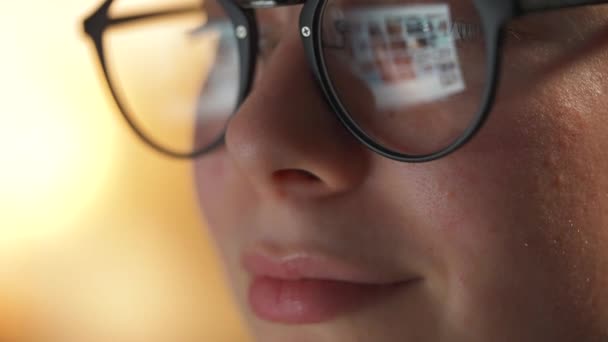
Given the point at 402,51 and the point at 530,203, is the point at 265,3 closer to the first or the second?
the point at 402,51

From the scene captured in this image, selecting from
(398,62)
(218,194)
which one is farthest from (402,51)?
(218,194)

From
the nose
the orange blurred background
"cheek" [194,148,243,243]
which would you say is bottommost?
the orange blurred background

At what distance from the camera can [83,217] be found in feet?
3.00

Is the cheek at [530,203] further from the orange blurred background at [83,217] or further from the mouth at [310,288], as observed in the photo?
the orange blurred background at [83,217]

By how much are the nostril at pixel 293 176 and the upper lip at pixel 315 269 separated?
0.17ft

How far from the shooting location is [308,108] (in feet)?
1.58

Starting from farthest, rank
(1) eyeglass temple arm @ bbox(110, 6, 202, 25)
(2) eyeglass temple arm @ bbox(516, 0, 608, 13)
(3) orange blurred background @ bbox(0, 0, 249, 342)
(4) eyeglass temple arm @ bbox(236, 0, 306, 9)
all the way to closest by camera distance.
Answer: (3) orange blurred background @ bbox(0, 0, 249, 342), (1) eyeglass temple arm @ bbox(110, 6, 202, 25), (4) eyeglass temple arm @ bbox(236, 0, 306, 9), (2) eyeglass temple arm @ bbox(516, 0, 608, 13)

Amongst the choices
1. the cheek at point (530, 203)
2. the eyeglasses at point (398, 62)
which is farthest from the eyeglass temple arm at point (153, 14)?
the cheek at point (530, 203)

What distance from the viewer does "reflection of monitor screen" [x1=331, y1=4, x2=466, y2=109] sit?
0.44 m

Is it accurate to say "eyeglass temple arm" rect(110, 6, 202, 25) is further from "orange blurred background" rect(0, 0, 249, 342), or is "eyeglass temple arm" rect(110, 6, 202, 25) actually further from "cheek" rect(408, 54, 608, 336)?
"cheek" rect(408, 54, 608, 336)

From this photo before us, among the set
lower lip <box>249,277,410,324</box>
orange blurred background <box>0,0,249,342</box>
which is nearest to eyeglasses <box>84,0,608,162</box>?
lower lip <box>249,277,410,324</box>

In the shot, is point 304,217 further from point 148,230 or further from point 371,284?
point 148,230

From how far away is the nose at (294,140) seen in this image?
0.48 metres

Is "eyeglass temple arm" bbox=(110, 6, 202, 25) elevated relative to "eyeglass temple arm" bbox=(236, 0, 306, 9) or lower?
lower
